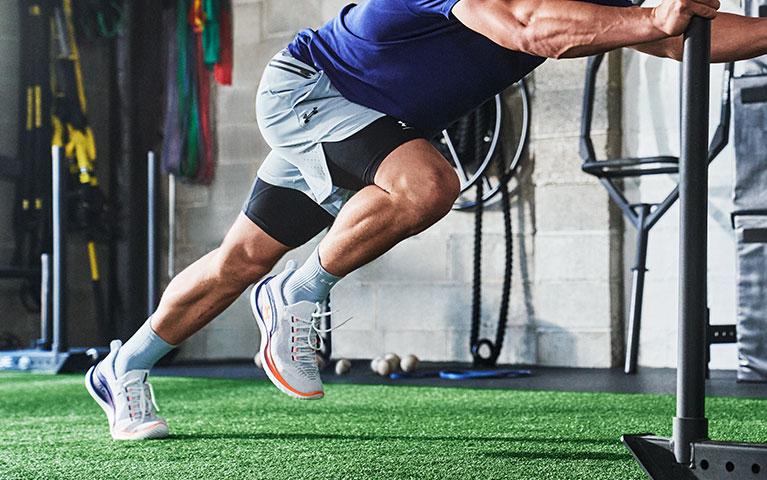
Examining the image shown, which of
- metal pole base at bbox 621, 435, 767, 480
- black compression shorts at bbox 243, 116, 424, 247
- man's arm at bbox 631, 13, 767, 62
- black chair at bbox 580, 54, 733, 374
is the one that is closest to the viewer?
metal pole base at bbox 621, 435, 767, 480

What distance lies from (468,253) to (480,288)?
24 centimetres

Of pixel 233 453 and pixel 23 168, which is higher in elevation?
pixel 23 168

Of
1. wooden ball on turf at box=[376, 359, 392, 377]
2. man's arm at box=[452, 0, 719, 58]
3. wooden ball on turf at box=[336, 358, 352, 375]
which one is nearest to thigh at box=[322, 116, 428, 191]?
man's arm at box=[452, 0, 719, 58]

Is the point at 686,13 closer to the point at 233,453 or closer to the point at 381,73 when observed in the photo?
the point at 381,73

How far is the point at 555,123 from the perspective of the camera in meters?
5.16

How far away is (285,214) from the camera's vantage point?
2.42 meters

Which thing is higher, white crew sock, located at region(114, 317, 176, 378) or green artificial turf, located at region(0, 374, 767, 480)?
white crew sock, located at region(114, 317, 176, 378)

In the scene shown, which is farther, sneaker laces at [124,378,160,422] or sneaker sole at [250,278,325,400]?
sneaker laces at [124,378,160,422]

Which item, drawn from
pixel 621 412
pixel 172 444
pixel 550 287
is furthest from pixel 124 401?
pixel 550 287

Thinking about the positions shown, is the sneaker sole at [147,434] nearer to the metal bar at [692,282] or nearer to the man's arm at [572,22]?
the man's arm at [572,22]

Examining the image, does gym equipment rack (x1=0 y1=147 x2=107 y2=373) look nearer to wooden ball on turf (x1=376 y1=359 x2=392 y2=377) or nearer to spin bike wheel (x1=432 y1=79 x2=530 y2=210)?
wooden ball on turf (x1=376 y1=359 x2=392 y2=377)

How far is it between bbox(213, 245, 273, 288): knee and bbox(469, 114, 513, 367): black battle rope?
101 inches

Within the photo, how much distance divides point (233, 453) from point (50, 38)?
417 centimetres

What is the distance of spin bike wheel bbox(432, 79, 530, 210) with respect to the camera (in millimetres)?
5133
